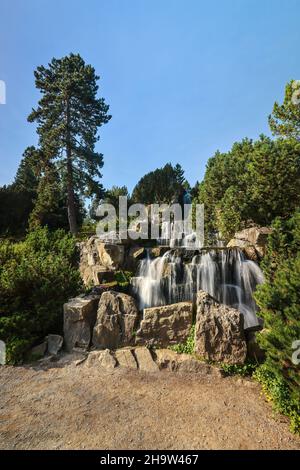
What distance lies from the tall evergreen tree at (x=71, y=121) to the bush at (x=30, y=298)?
12716mm

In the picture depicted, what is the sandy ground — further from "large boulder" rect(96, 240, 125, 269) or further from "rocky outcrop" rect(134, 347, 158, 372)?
"large boulder" rect(96, 240, 125, 269)

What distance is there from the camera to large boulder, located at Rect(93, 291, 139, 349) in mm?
8656

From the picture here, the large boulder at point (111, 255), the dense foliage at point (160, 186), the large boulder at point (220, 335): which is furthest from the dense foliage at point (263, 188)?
the dense foliage at point (160, 186)

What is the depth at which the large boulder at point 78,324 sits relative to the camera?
8.72m

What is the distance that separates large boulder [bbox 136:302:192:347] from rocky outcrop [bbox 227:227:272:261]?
17.9 feet

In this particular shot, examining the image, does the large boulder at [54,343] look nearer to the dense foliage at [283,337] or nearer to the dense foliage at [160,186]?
the dense foliage at [283,337]

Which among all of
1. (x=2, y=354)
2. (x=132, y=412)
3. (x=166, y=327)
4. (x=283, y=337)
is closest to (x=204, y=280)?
(x=166, y=327)

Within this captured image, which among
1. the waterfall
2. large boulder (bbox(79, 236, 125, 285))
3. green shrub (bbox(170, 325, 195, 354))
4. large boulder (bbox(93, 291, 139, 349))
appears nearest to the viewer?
green shrub (bbox(170, 325, 195, 354))

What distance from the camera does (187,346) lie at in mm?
8070

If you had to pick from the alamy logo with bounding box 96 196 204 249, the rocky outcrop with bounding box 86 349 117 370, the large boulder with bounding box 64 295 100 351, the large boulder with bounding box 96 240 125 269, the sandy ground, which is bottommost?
the sandy ground

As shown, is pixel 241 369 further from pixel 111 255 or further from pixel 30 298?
pixel 111 255

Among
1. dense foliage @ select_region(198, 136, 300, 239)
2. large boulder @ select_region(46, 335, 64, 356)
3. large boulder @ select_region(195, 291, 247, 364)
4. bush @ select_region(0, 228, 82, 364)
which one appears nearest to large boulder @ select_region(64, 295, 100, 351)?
large boulder @ select_region(46, 335, 64, 356)

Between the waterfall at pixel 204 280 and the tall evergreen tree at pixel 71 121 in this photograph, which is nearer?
the waterfall at pixel 204 280
